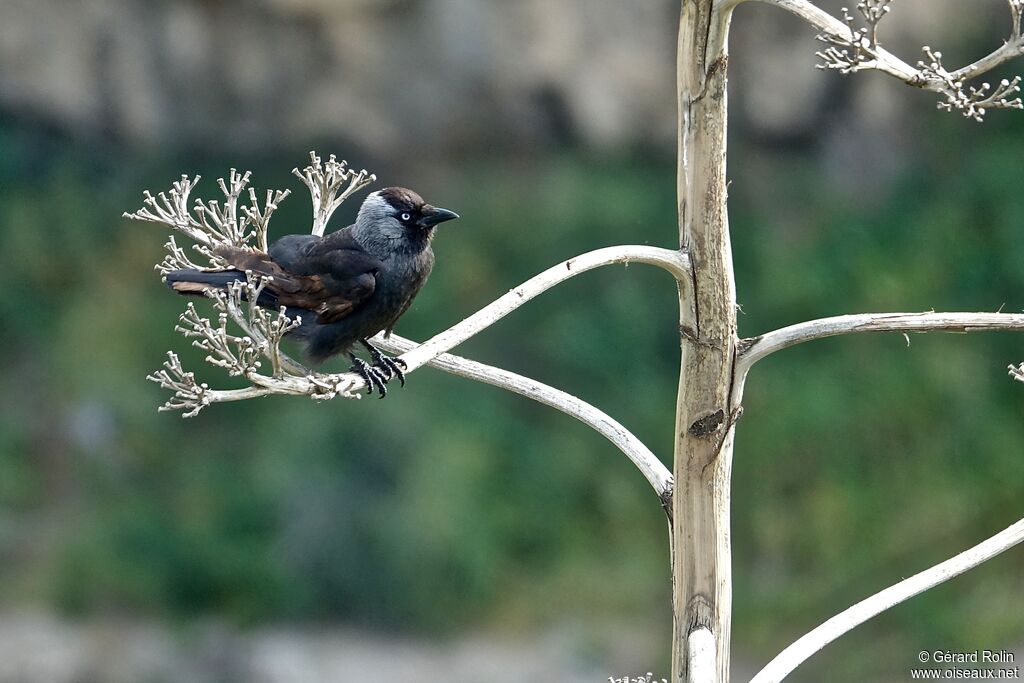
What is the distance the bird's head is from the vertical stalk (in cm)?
100

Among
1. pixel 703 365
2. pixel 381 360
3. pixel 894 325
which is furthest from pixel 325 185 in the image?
pixel 894 325

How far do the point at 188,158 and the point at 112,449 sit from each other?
1890 millimetres

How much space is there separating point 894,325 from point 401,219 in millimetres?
1480

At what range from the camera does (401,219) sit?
348cm

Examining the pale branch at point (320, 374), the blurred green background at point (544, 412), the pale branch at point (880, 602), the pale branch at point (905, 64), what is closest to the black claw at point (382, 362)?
the pale branch at point (320, 374)

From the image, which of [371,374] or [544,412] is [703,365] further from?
[544,412]

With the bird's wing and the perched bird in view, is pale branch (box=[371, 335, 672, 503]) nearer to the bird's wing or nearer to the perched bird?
the perched bird

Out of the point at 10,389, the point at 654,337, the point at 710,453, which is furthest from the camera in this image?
the point at 10,389

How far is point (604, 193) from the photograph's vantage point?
754cm

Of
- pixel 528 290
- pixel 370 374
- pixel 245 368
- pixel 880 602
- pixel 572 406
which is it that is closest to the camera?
pixel 245 368

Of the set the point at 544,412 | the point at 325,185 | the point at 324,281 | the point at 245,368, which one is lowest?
the point at 245,368

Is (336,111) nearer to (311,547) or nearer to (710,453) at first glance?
(311,547)

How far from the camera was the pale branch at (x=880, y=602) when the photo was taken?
258 centimetres

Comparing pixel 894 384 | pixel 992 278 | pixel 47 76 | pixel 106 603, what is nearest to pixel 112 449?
pixel 106 603
